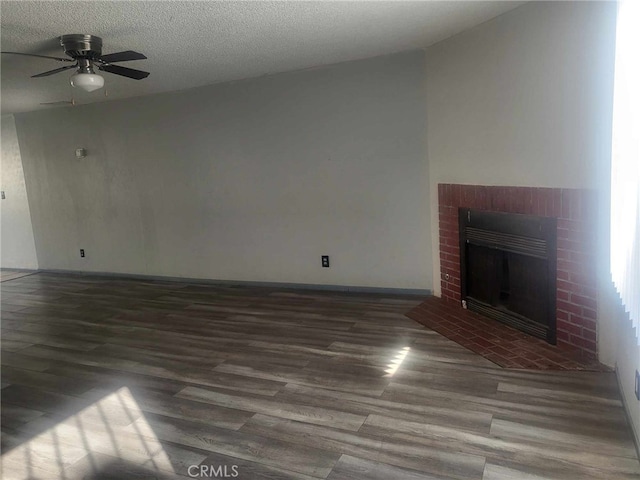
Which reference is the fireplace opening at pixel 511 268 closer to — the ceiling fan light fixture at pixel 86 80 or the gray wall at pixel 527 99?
the gray wall at pixel 527 99

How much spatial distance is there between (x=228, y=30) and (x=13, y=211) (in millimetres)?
6053

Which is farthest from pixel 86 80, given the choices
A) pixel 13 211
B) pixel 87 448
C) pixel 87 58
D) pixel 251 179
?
pixel 13 211

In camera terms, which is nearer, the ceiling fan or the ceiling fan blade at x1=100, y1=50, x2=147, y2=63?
the ceiling fan blade at x1=100, y1=50, x2=147, y2=63

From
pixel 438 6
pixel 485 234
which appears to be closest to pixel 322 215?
pixel 485 234

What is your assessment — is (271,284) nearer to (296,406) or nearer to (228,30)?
(296,406)

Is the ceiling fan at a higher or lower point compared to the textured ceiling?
lower

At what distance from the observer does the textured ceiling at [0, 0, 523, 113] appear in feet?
9.58

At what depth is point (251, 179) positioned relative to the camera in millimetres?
5469

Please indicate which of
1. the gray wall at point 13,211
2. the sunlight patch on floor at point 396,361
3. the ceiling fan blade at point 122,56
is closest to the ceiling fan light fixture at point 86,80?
the ceiling fan blade at point 122,56

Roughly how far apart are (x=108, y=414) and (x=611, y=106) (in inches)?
140

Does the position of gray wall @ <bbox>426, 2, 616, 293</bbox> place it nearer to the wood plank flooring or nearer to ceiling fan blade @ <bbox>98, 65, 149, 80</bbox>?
the wood plank flooring

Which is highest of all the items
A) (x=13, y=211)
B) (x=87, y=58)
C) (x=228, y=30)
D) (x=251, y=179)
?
(x=228, y=30)

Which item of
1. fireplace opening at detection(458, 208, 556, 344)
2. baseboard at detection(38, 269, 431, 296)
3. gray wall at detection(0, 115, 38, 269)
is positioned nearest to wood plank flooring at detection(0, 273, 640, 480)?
baseboard at detection(38, 269, 431, 296)

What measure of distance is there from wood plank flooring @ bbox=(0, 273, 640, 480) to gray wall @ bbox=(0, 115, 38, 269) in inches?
143
